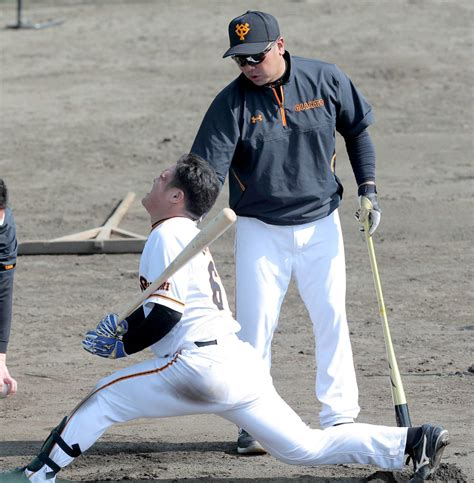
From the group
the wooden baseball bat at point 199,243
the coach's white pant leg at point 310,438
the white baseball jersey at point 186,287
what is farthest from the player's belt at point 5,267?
the coach's white pant leg at point 310,438

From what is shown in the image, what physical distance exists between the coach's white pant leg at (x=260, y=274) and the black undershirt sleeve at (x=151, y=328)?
3.41 ft

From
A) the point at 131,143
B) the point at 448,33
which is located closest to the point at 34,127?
the point at 131,143

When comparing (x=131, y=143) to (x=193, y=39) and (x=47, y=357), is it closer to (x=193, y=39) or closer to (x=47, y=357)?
(x=193, y=39)

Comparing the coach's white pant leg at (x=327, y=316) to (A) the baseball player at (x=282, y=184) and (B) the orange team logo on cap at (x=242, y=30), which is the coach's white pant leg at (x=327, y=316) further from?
(B) the orange team logo on cap at (x=242, y=30)

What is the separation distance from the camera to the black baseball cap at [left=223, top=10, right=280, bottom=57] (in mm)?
5656

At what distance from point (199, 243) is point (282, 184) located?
114 centimetres

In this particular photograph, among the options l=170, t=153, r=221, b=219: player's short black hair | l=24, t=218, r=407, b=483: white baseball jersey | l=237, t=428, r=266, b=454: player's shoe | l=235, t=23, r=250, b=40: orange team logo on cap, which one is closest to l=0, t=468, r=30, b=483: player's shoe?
l=24, t=218, r=407, b=483: white baseball jersey

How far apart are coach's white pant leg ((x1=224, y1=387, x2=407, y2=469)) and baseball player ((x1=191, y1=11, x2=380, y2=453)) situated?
1.92ft

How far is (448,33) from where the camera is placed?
16062 mm

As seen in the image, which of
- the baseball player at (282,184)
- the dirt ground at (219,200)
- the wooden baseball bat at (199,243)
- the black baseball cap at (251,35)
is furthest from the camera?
the dirt ground at (219,200)

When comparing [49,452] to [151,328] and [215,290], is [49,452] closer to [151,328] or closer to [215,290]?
[151,328]

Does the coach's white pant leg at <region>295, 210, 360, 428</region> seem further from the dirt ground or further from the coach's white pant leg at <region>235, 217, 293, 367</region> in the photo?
the dirt ground

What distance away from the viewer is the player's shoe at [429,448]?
523cm

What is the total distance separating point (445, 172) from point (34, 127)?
4842 millimetres
